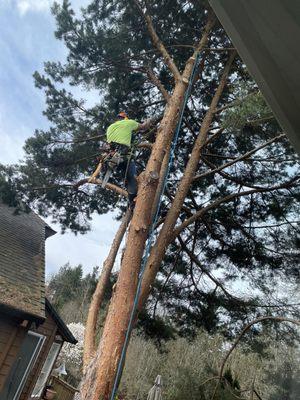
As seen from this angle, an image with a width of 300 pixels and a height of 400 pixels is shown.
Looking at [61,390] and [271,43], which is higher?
[271,43]

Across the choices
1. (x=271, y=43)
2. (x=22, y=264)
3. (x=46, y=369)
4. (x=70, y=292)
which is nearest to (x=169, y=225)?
(x=271, y=43)

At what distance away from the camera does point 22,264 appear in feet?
29.8

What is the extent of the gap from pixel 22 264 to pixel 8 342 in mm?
2160

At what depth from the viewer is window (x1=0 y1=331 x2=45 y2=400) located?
8688 mm

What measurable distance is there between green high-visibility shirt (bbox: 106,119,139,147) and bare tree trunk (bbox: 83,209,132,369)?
107 cm

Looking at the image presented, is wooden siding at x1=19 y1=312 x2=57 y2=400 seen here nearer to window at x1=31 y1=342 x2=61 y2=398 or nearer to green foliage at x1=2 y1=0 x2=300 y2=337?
window at x1=31 y1=342 x2=61 y2=398

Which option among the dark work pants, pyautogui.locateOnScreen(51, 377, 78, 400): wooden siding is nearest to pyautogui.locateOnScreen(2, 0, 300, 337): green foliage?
the dark work pants

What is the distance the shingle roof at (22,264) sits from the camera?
742 cm

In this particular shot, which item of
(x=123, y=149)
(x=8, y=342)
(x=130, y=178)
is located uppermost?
(x=123, y=149)

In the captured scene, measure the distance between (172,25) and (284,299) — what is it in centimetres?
560

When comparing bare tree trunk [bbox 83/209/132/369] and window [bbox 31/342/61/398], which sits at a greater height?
bare tree trunk [bbox 83/209/132/369]

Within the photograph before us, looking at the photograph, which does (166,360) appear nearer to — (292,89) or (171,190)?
(171,190)

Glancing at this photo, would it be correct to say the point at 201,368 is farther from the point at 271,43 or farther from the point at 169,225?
the point at 271,43

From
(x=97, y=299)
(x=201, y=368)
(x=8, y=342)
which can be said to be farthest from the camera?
(x=201, y=368)
